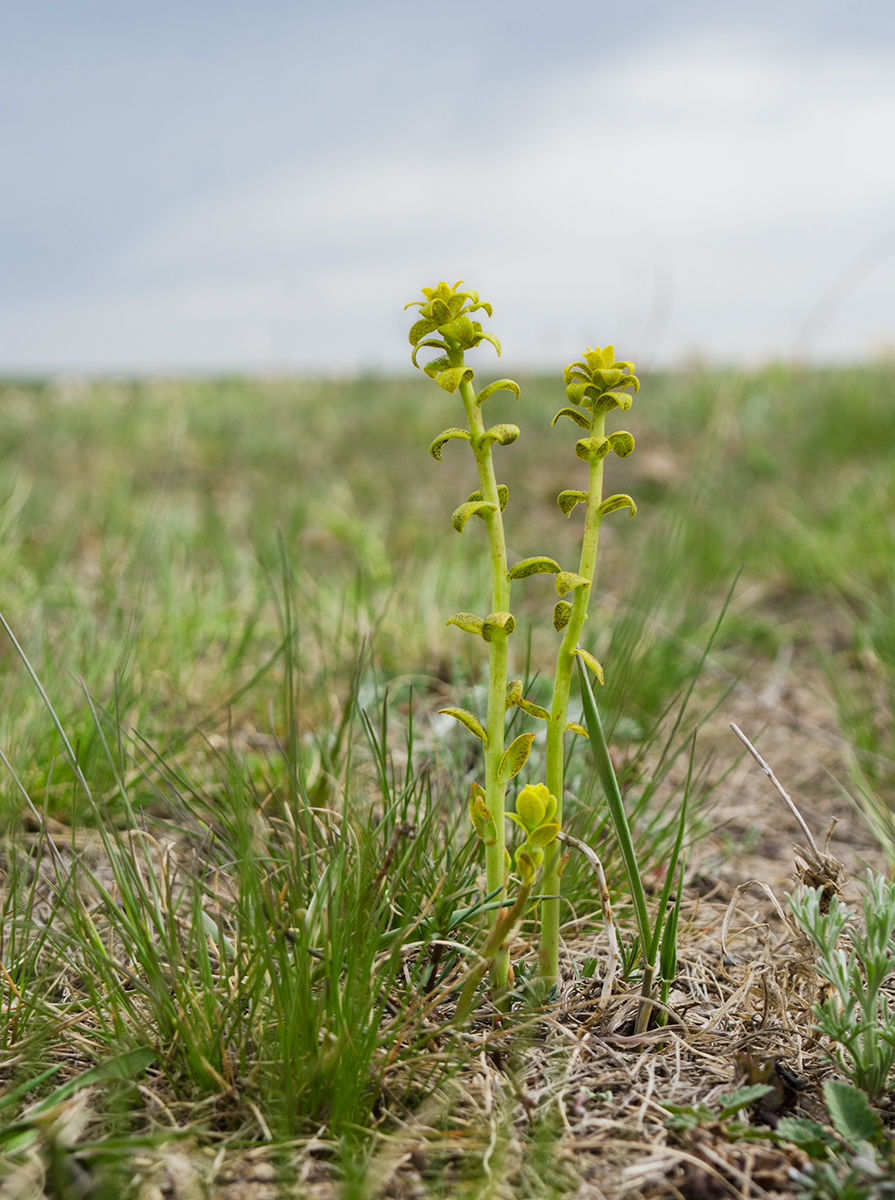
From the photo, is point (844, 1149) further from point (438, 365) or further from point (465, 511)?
point (438, 365)

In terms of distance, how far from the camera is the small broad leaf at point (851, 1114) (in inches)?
39.6

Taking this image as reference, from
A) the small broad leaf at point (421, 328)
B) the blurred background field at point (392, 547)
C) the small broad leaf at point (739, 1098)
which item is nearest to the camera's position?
the small broad leaf at point (739, 1098)

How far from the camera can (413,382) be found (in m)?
10.1

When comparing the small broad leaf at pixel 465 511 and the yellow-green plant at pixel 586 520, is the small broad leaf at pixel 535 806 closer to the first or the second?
the yellow-green plant at pixel 586 520

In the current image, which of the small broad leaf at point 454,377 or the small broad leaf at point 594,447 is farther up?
the small broad leaf at point 454,377

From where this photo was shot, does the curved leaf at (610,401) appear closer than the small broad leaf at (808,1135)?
No

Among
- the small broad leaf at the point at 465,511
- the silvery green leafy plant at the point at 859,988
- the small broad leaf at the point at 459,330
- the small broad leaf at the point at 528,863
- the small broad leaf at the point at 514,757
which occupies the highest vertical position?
the small broad leaf at the point at 459,330

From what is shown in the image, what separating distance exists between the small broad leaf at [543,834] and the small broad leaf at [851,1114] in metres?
0.41

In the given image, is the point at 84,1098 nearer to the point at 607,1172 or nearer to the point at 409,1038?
the point at 409,1038

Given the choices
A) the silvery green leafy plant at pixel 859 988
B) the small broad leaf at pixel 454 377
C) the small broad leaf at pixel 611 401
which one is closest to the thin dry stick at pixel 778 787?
the silvery green leafy plant at pixel 859 988

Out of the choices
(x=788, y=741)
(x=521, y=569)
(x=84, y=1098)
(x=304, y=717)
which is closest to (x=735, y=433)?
(x=788, y=741)

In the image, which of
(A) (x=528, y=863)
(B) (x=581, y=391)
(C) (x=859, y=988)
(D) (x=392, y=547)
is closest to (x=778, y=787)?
(C) (x=859, y=988)

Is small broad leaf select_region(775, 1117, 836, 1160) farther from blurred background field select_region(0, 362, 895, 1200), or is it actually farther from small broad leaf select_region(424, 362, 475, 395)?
small broad leaf select_region(424, 362, 475, 395)

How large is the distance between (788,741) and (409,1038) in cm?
185
